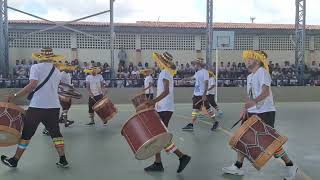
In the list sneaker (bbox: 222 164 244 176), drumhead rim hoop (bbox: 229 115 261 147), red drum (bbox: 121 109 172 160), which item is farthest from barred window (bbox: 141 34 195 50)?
drumhead rim hoop (bbox: 229 115 261 147)

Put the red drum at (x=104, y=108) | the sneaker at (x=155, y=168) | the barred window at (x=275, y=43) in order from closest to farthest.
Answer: the sneaker at (x=155, y=168) → the red drum at (x=104, y=108) → the barred window at (x=275, y=43)

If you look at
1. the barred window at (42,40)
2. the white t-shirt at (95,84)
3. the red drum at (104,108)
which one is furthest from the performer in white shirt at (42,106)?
the barred window at (42,40)

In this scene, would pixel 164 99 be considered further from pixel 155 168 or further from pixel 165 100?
pixel 155 168

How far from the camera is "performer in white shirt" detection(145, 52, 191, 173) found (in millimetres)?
6695

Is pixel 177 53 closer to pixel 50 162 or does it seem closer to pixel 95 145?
pixel 95 145

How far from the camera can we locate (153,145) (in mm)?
6281

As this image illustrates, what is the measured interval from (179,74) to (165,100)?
1561 centimetres

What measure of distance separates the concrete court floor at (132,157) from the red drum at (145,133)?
0.45 meters

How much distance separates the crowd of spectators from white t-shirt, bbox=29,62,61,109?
13.0m

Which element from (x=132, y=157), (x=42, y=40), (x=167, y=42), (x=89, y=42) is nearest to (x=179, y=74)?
(x=167, y=42)

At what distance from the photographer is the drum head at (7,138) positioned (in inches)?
263

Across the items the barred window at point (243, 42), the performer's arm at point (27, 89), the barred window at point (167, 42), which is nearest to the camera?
the performer's arm at point (27, 89)

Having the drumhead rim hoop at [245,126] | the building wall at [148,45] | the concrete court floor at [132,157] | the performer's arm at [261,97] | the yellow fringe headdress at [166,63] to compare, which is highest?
the building wall at [148,45]

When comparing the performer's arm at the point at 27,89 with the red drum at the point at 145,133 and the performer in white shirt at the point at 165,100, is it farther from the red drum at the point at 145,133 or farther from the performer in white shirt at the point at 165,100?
the performer in white shirt at the point at 165,100
